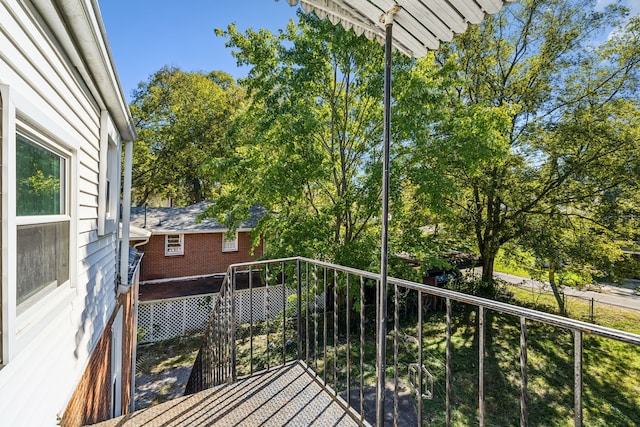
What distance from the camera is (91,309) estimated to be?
2.66m

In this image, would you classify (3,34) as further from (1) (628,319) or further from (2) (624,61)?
(1) (628,319)

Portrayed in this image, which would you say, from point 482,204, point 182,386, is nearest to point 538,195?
point 482,204

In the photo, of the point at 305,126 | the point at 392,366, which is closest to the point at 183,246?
the point at 305,126

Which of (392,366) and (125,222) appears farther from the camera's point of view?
(392,366)

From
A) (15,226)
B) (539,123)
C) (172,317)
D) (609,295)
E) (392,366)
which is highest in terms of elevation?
(539,123)

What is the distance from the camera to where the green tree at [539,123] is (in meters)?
7.05

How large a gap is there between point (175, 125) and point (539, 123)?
46.8 ft

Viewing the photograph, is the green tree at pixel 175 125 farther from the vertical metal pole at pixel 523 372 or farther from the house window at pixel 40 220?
the vertical metal pole at pixel 523 372

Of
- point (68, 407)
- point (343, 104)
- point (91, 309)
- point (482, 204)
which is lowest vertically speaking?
point (68, 407)

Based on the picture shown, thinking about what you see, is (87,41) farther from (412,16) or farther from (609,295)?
(609,295)

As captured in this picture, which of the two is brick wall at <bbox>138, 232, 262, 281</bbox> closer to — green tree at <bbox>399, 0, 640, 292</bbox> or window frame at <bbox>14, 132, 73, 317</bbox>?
green tree at <bbox>399, 0, 640, 292</bbox>

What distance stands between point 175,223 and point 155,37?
6.64m

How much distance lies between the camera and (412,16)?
1.34 meters

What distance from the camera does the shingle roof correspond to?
11.4m
